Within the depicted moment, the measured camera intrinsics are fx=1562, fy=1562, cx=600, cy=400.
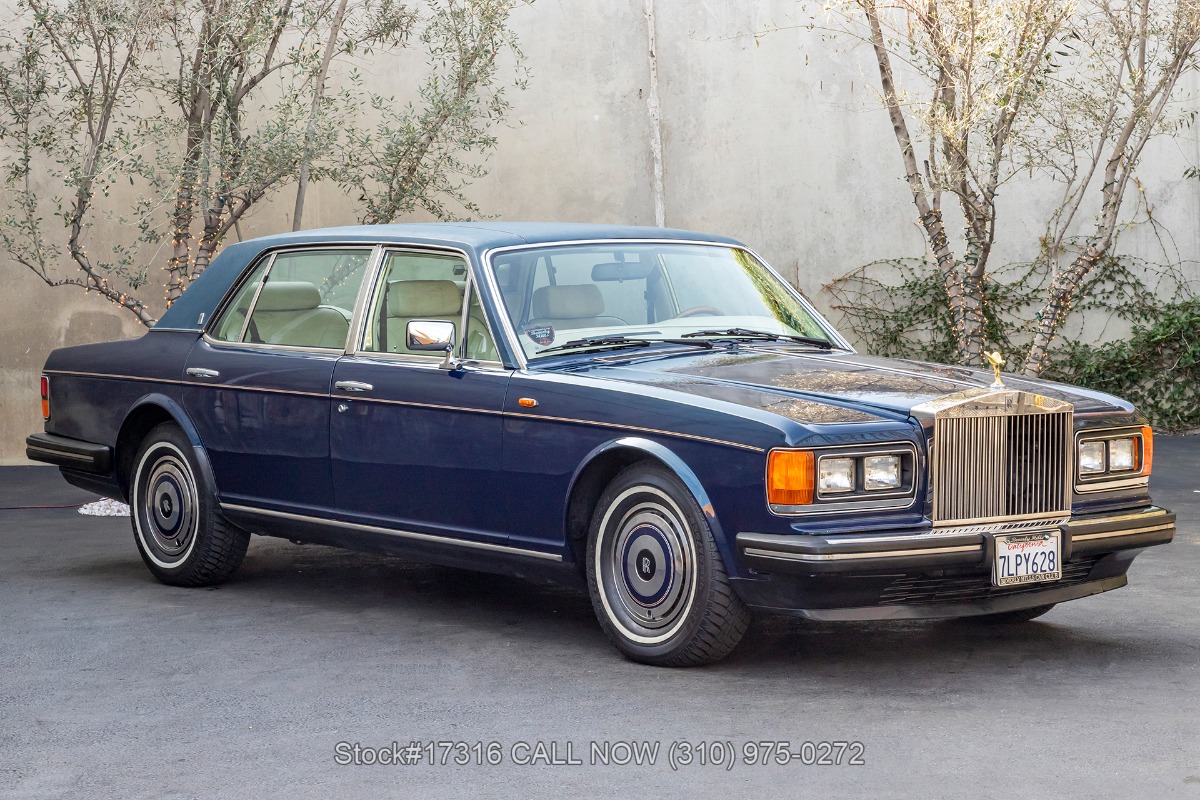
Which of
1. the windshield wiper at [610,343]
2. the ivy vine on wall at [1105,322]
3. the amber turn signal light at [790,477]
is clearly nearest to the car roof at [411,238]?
the windshield wiper at [610,343]

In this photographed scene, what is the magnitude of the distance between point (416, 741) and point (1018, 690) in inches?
76.7

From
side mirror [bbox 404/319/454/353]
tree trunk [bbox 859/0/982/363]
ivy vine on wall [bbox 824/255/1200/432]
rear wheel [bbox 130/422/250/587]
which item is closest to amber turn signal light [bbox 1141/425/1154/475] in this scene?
side mirror [bbox 404/319/454/353]

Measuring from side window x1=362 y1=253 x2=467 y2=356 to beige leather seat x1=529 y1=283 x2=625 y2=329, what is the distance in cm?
35

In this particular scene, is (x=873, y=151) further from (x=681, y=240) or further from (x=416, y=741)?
(x=416, y=741)

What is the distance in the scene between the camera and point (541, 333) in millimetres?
6035

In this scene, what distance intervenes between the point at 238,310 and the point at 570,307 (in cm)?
192

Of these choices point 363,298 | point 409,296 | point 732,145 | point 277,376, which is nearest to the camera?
point 409,296

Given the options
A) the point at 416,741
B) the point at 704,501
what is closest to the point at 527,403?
Result: the point at 704,501

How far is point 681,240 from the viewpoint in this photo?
6.66 meters

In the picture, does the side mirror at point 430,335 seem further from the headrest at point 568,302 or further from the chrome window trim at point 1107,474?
the chrome window trim at point 1107,474

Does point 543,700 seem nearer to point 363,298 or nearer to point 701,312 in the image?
point 701,312

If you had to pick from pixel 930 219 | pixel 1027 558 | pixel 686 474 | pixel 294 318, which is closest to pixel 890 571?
pixel 1027 558

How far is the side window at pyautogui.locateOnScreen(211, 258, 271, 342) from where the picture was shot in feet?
23.7

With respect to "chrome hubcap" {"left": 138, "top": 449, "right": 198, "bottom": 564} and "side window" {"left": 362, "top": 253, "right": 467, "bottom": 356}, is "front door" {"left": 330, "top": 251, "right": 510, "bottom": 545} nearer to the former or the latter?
"side window" {"left": 362, "top": 253, "right": 467, "bottom": 356}
